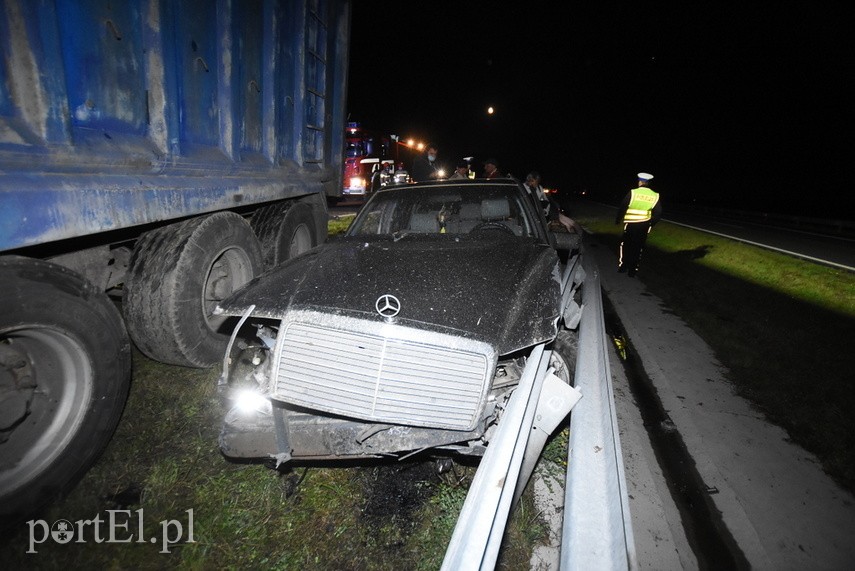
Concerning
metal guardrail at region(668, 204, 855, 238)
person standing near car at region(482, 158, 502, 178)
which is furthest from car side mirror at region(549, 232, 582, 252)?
metal guardrail at region(668, 204, 855, 238)

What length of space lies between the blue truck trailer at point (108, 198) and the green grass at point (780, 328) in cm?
430

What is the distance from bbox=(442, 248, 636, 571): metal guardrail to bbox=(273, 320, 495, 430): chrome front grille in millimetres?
229

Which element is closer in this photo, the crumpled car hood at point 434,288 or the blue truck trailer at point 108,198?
the blue truck trailer at point 108,198

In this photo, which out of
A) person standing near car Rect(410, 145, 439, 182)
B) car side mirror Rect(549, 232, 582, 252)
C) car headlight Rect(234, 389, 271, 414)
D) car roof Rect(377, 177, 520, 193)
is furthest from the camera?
person standing near car Rect(410, 145, 439, 182)

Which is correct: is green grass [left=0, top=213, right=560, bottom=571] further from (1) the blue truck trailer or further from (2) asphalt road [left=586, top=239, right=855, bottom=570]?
(2) asphalt road [left=586, top=239, right=855, bottom=570]

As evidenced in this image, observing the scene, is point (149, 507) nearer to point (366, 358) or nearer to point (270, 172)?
point (366, 358)

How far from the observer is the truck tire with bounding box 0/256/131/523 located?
1.79 meters

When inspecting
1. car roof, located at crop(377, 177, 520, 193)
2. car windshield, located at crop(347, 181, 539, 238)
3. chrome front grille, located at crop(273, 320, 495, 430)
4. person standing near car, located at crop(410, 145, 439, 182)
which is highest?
person standing near car, located at crop(410, 145, 439, 182)

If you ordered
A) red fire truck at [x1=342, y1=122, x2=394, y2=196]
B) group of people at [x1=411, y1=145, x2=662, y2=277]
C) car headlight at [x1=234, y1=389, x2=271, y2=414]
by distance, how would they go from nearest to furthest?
1. car headlight at [x1=234, y1=389, x2=271, y2=414]
2. group of people at [x1=411, y1=145, x2=662, y2=277]
3. red fire truck at [x1=342, y1=122, x2=394, y2=196]

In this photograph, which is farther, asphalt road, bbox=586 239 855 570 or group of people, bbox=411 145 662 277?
group of people, bbox=411 145 662 277

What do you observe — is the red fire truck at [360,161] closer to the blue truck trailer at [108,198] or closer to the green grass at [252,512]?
the blue truck trailer at [108,198]

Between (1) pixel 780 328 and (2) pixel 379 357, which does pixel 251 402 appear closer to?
(2) pixel 379 357

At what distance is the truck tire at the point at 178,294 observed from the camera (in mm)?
2621

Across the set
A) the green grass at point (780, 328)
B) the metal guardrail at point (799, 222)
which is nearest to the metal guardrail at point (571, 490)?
the green grass at point (780, 328)
